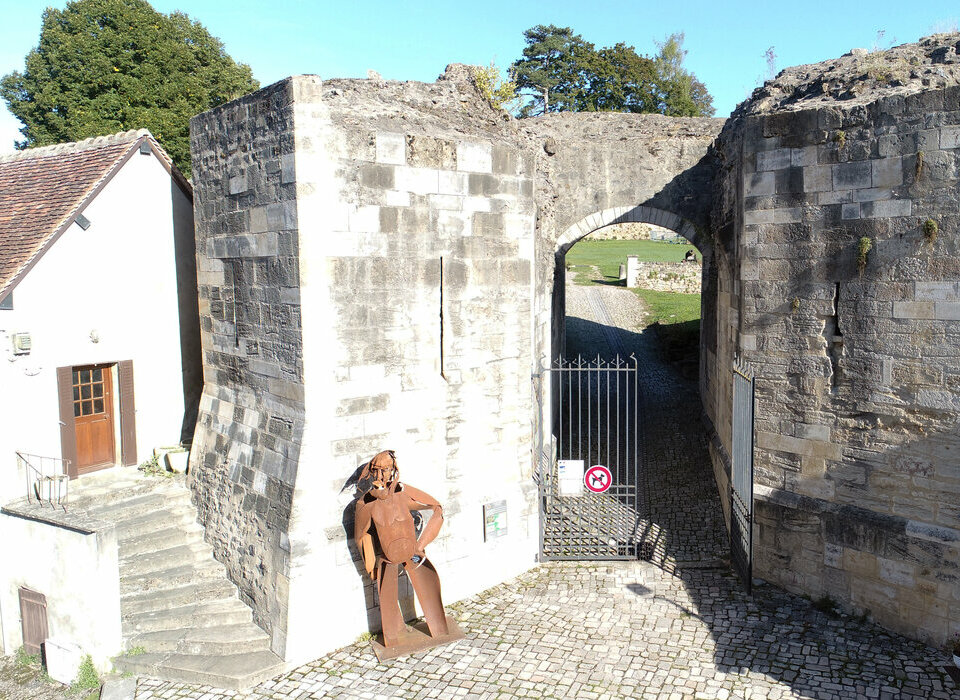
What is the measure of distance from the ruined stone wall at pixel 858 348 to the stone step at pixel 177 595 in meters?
5.45

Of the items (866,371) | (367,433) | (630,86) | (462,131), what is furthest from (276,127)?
(630,86)

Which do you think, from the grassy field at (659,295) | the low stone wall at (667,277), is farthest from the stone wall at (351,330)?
the low stone wall at (667,277)

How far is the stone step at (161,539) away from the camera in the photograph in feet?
25.2

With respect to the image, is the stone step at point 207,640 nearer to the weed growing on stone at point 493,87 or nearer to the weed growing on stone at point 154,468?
the weed growing on stone at point 154,468

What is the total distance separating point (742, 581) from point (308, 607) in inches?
174

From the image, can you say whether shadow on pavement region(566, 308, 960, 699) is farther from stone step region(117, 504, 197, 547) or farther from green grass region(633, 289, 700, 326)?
green grass region(633, 289, 700, 326)

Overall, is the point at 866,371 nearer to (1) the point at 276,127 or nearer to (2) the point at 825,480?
(2) the point at 825,480

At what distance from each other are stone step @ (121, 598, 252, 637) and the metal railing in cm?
134

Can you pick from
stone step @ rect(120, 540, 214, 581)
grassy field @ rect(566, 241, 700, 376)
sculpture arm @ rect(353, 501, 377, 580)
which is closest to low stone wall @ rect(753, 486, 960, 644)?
sculpture arm @ rect(353, 501, 377, 580)

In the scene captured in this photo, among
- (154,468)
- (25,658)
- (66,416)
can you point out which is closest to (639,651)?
(154,468)

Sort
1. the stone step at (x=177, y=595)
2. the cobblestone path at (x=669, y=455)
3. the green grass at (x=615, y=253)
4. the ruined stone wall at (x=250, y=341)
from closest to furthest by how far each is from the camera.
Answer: the ruined stone wall at (x=250, y=341) < the stone step at (x=177, y=595) < the cobblestone path at (x=669, y=455) < the green grass at (x=615, y=253)

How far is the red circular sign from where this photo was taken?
815 centimetres

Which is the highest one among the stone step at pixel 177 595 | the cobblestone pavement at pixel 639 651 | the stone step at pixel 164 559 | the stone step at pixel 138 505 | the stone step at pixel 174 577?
the stone step at pixel 138 505

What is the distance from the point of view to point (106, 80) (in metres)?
18.0
